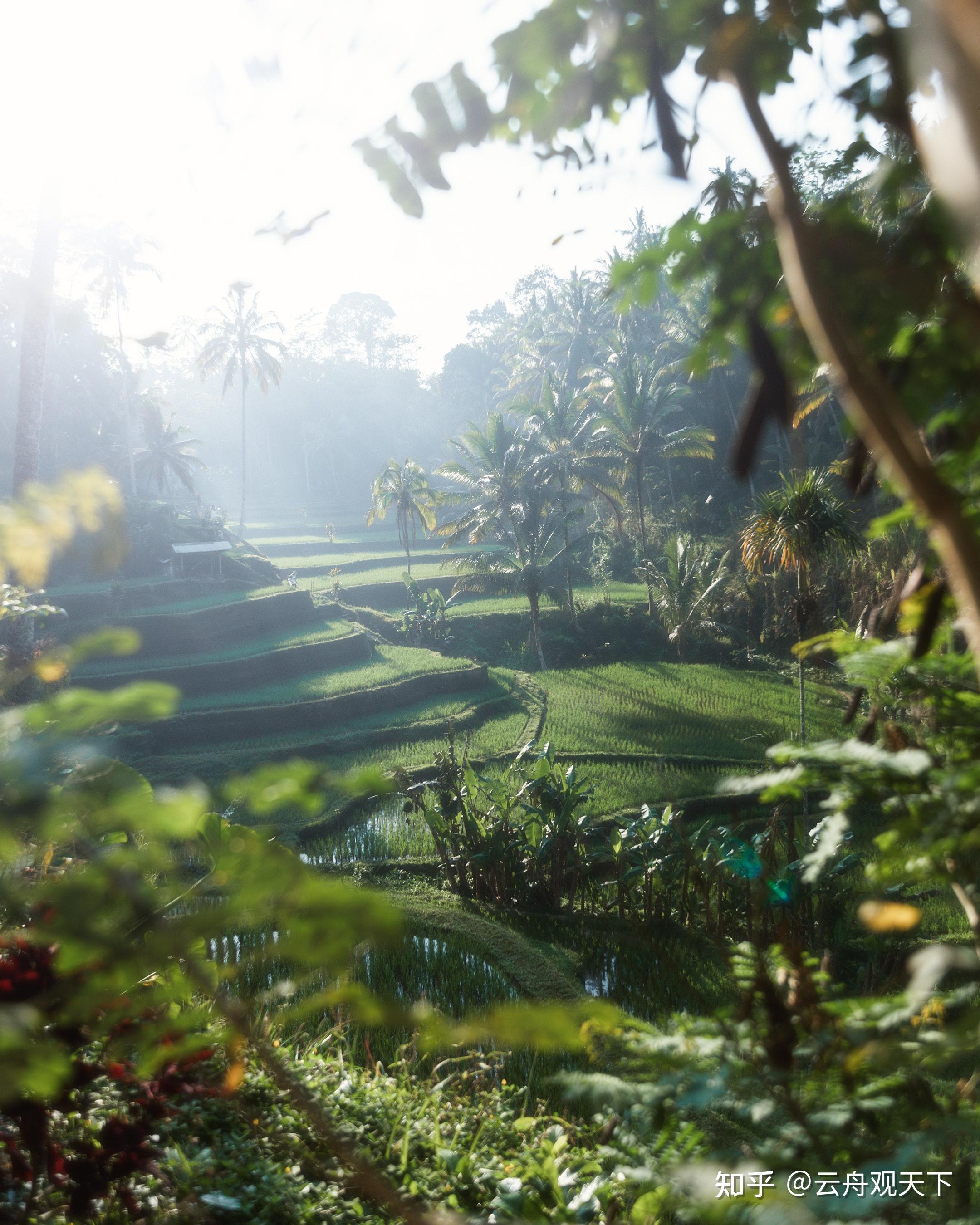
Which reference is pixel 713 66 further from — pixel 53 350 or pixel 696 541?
pixel 53 350

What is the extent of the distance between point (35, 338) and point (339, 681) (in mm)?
6136

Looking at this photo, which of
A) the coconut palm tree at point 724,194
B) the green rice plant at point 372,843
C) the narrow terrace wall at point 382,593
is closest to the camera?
the coconut palm tree at point 724,194

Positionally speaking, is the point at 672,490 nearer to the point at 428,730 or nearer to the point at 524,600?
the point at 524,600

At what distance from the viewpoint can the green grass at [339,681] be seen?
1122 cm

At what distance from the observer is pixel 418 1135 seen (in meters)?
2.51

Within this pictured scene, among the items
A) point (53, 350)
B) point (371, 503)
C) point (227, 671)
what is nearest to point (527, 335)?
point (371, 503)

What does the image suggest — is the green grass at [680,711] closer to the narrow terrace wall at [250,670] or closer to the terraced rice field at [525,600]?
the terraced rice field at [525,600]

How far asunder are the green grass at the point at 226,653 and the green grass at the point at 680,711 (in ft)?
14.3

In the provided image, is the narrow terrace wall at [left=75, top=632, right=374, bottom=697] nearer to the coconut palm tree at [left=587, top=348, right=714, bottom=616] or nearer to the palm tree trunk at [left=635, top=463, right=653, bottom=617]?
the palm tree trunk at [left=635, top=463, right=653, bottom=617]

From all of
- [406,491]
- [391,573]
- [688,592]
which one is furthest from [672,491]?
[688,592]

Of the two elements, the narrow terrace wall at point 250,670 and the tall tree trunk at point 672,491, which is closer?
the narrow terrace wall at point 250,670

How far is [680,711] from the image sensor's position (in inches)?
414

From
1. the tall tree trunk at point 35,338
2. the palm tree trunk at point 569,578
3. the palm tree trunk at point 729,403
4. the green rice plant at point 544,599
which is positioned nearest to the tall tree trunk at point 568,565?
the palm tree trunk at point 569,578

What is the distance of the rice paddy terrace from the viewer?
15.7ft
